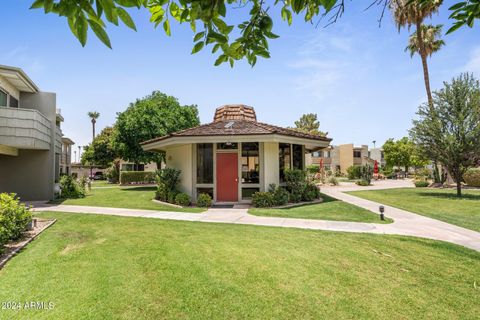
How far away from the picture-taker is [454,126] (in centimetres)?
1627

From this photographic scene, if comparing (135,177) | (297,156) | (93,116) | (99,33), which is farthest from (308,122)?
(99,33)

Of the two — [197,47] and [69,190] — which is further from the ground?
[197,47]

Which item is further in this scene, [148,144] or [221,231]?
[148,144]

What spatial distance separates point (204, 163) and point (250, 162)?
2.38 m

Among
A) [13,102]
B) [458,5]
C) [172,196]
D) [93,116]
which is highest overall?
[93,116]

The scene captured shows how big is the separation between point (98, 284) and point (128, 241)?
2317mm

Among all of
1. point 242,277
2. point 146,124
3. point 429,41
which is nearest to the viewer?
point 242,277

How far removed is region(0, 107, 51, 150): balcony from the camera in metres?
11.4

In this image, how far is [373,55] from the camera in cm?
681

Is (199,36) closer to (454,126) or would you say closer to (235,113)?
(235,113)

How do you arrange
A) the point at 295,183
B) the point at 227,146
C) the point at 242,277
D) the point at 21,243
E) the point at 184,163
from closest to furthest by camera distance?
the point at 242,277, the point at 21,243, the point at 295,183, the point at 227,146, the point at 184,163

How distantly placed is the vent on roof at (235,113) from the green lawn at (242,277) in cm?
1106

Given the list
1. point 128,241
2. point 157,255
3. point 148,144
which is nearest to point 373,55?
point 157,255

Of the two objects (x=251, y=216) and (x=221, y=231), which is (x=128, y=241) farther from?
(x=251, y=216)
